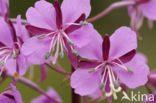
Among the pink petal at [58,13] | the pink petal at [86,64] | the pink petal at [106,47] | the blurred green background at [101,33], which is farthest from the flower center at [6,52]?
the blurred green background at [101,33]

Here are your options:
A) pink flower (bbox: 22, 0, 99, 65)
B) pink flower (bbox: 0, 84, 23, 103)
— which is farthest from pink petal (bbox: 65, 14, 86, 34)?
pink flower (bbox: 0, 84, 23, 103)

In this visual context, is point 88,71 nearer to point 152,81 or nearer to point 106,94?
point 106,94

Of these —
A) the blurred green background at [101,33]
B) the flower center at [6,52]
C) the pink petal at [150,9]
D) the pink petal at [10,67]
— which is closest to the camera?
the flower center at [6,52]

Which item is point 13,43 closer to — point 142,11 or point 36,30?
point 36,30

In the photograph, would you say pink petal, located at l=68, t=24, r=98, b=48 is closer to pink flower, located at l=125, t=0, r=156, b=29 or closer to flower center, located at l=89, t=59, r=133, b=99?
flower center, located at l=89, t=59, r=133, b=99

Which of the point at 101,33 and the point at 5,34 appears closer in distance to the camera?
the point at 5,34

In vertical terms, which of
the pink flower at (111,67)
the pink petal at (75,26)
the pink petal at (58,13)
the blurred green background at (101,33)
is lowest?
the pink flower at (111,67)

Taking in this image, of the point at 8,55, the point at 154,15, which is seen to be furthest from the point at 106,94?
the point at 154,15

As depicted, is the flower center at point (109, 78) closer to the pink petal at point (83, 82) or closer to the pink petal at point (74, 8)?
the pink petal at point (83, 82)

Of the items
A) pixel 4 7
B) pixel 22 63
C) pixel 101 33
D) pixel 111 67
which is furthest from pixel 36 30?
pixel 101 33
